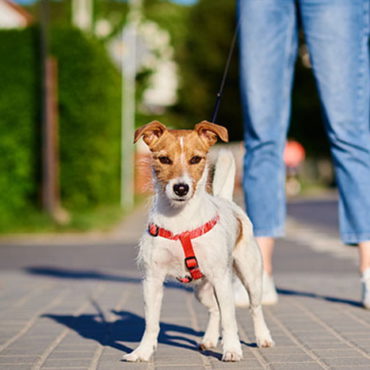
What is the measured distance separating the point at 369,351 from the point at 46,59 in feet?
36.5

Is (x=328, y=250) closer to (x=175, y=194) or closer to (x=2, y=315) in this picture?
(x=2, y=315)

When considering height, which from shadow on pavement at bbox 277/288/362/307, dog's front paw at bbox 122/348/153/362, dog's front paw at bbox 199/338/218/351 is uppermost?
dog's front paw at bbox 122/348/153/362

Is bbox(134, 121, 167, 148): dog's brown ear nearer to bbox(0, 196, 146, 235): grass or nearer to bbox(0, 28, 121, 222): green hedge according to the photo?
bbox(0, 196, 146, 235): grass

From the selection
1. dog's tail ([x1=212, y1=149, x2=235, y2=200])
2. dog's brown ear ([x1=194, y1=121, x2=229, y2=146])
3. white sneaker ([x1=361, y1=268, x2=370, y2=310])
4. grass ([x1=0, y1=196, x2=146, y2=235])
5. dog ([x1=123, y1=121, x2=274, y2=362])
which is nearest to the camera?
dog ([x1=123, y1=121, x2=274, y2=362])

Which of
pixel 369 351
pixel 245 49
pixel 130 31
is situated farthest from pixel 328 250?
pixel 130 31

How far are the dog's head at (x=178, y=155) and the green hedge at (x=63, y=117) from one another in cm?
972

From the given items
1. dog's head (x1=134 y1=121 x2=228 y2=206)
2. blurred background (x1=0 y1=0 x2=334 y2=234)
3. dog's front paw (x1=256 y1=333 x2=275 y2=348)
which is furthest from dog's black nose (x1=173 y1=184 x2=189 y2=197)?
blurred background (x1=0 y1=0 x2=334 y2=234)

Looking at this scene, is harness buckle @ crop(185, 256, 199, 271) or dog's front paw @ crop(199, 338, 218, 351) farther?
dog's front paw @ crop(199, 338, 218, 351)

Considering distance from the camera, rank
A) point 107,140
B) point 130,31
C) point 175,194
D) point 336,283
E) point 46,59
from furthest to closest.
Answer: point 130,31, point 107,140, point 46,59, point 336,283, point 175,194

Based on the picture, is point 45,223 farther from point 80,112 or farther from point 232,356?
point 232,356

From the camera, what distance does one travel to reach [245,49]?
17.8ft

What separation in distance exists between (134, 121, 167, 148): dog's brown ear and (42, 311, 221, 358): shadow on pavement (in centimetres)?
104

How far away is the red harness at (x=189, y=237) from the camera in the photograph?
381 centimetres

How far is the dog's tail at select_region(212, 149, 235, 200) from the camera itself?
14.8 feet
